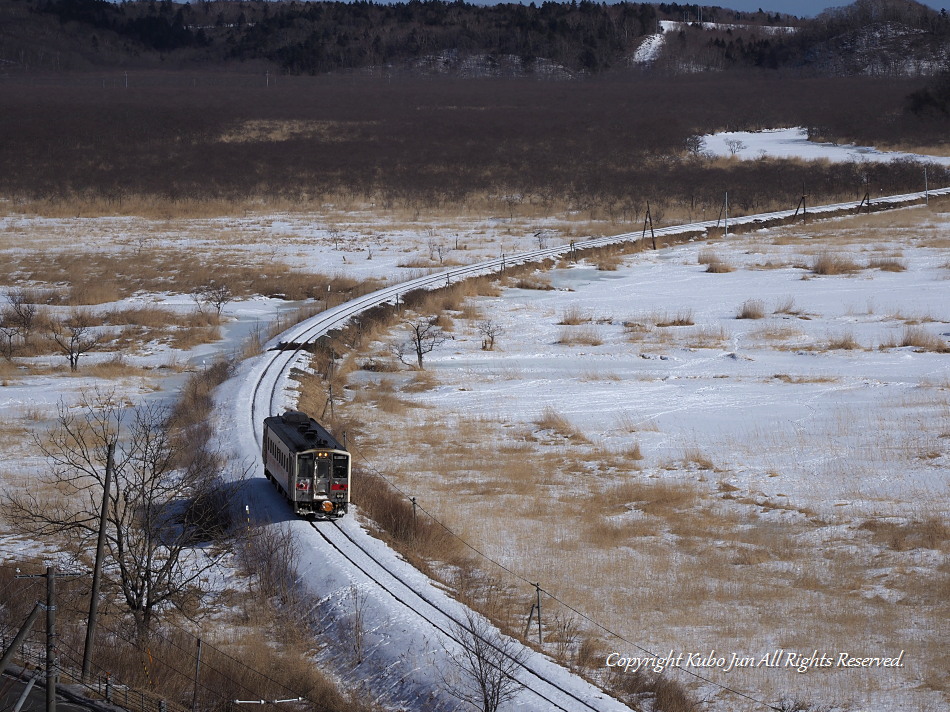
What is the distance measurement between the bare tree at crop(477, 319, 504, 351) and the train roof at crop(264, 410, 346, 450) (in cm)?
1766

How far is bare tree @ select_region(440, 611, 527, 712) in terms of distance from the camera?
1368 cm

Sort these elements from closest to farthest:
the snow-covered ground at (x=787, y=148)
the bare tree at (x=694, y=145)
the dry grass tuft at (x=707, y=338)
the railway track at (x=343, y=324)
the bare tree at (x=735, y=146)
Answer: the railway track at (x=343, y=324) → the dry grass tuft at (x=707, y=338) → the snow-covered ground at (x=787, y=148) → the bare tree at (x=694, y=145) → the bare tree at (x=735, y=146)

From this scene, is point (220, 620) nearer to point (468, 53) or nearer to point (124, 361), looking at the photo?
point (124, 361)

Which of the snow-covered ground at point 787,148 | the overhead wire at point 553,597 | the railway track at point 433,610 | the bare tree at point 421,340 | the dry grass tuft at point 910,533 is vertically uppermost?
the snow-covered ground at point 787,148

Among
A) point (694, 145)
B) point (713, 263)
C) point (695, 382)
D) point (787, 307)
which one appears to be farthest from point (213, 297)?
point (694, 145)

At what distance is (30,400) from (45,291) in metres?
20.1

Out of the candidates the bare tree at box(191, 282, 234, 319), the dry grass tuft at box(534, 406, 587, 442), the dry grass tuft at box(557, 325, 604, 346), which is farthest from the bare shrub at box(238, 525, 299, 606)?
the bare tree at box(191, 282, 234, 319)

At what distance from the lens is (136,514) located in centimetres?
2125

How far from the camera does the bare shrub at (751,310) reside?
147ft

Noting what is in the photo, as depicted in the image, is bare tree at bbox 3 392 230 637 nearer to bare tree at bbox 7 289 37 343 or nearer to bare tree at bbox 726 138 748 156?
bare tree at bbox 7 289 37 343

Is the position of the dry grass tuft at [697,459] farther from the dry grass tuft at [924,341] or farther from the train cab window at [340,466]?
the dry grass tuft at [924,341]

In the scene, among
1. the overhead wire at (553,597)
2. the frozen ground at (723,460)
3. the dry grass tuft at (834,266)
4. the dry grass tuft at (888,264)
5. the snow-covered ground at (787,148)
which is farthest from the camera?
the snow-covered ground at (787,148)

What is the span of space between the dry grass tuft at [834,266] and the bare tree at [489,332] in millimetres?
19999

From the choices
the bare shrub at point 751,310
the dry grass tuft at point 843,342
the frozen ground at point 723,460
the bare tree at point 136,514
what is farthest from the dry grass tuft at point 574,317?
the bare tree at point 136,514
